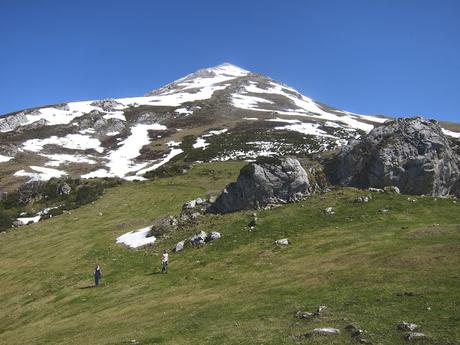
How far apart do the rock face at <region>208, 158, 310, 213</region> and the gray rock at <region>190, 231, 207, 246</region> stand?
7851mm

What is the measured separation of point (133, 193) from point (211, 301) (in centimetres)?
5407

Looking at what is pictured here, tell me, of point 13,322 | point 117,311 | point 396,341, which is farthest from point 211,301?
point 13,322

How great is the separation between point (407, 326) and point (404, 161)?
3660 cm

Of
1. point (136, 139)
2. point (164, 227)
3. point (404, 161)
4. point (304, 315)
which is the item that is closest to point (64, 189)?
point (164, 227)

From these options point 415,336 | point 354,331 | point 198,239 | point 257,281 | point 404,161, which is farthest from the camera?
point 404,161

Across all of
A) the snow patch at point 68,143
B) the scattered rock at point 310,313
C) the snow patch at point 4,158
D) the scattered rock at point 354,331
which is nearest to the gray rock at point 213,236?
the scattered rock at point 310,313

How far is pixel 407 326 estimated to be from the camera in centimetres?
1883

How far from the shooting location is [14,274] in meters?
48.7

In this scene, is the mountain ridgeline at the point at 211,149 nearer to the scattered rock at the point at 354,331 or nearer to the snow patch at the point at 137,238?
the snow patch at the point at 137,238

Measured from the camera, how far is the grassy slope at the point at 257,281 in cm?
2202

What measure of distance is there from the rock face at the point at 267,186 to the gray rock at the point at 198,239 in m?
7.85

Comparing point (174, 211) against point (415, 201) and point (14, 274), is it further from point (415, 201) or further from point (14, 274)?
point (415, 201)

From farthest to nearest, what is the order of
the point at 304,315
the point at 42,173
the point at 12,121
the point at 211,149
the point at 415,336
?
the point at 12,121
the point at 211,149
the point at 42,173
the point at 304,315
the point at 415,336

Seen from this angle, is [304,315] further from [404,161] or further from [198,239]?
[404,161]
